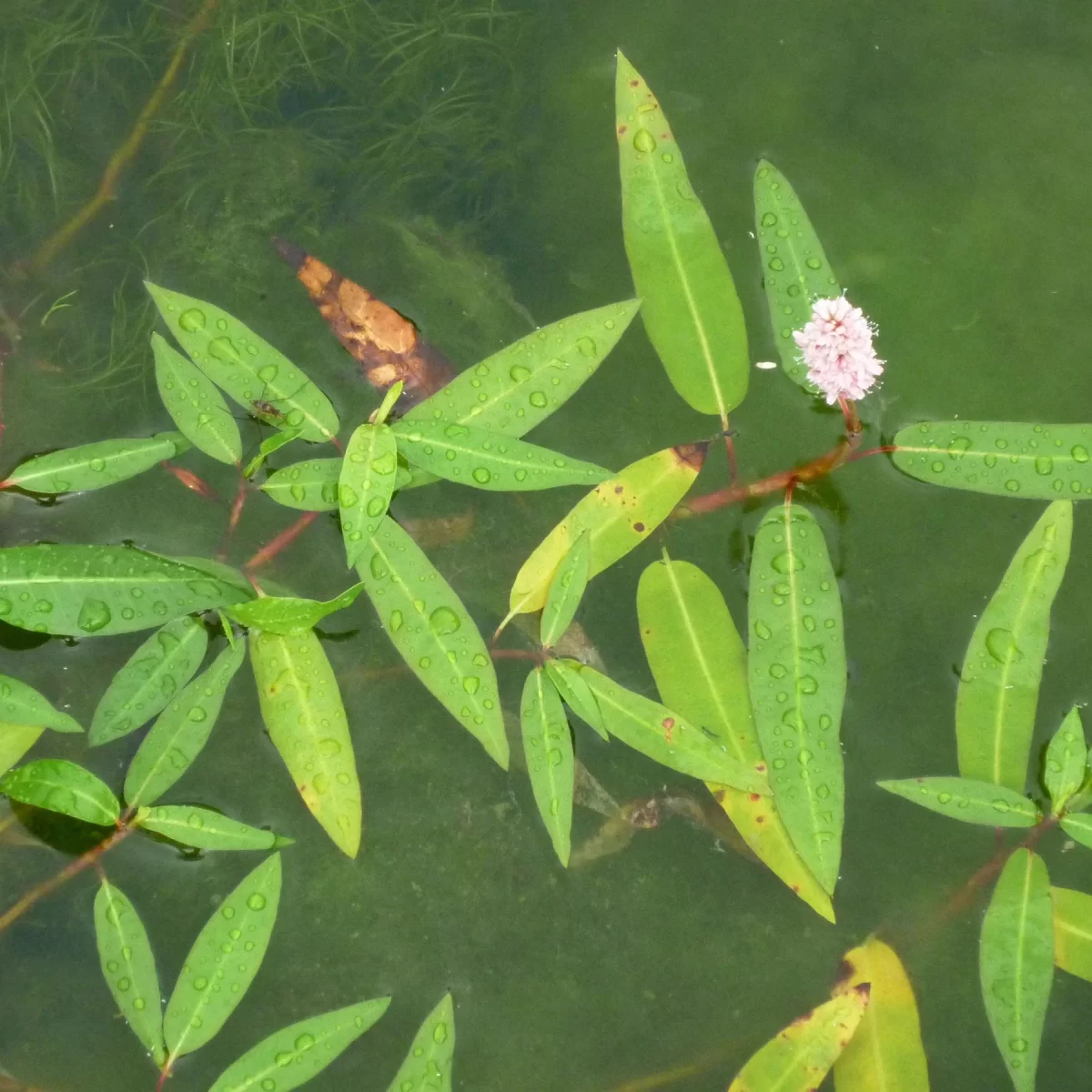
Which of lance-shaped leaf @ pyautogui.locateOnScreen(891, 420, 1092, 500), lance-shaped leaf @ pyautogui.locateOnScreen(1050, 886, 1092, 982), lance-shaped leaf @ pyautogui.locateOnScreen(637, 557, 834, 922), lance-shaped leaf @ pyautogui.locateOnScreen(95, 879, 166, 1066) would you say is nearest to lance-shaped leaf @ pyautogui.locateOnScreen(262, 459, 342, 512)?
lance-shaped leaf @ pyautogui.locateOnScreen(637, 557, 834, 922)

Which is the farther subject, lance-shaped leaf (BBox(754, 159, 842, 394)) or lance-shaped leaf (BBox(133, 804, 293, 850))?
lance-shaped leaf (BBox(754, 159, 842, 394))

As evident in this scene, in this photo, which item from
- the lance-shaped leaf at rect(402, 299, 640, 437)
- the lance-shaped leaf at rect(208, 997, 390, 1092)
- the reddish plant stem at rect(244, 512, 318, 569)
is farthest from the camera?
the reddish plant stem at rect(244, 512, 318, 569)

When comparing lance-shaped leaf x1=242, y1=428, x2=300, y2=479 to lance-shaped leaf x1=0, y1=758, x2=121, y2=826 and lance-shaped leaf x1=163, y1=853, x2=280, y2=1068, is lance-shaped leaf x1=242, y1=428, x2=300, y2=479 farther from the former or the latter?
lance-shaped leaf x1=163, y1=853, x2=280, y2=1068

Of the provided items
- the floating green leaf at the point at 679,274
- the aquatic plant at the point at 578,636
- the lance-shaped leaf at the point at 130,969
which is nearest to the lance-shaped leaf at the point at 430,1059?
the aquatic plant at the point at 578,636

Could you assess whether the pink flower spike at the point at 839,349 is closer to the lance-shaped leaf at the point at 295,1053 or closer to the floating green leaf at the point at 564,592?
the floating green leaf at the point at 564,592

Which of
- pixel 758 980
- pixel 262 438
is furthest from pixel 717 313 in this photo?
pixel 758 980

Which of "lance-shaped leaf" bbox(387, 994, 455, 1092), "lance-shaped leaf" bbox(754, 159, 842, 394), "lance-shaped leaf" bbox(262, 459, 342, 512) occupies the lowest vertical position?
"lance-shaped leaf" bbox(387, 994, 455, 1092)

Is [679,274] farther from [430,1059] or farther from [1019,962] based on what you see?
[430,1059]
